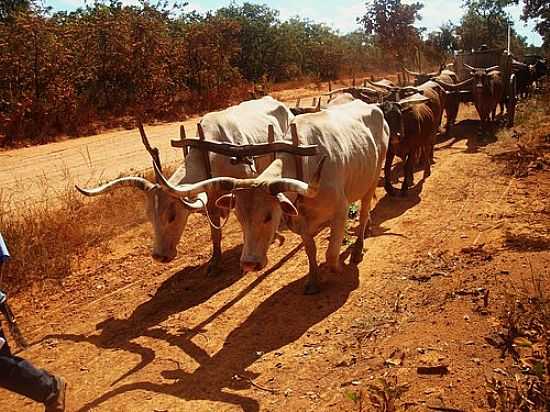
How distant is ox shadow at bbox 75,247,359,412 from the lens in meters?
4.48

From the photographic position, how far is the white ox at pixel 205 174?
5.73 metres

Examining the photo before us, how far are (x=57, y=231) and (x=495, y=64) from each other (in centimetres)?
1441

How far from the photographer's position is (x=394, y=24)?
25.5 meters

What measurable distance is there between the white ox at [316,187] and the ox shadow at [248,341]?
0.29 meters

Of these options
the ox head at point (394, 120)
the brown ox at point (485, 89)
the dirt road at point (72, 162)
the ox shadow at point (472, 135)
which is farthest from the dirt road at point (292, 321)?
the brown ox at point (485, 89)

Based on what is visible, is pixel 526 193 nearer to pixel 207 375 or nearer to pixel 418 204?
pixel 418 204

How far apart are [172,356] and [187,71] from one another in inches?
755

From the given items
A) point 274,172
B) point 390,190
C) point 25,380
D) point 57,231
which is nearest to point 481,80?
point 390,190

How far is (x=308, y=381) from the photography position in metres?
4.42

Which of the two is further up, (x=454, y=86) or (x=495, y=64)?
(x=495, y=64)

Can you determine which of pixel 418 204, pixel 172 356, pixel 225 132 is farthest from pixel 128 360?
pixel 418 204

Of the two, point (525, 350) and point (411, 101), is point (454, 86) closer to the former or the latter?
point (411, 101)

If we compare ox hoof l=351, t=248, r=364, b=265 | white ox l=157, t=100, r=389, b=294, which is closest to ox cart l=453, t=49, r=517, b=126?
white ox l=157, t=100, r=389, b=294

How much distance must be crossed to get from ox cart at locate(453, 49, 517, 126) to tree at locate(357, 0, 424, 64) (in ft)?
25.7
